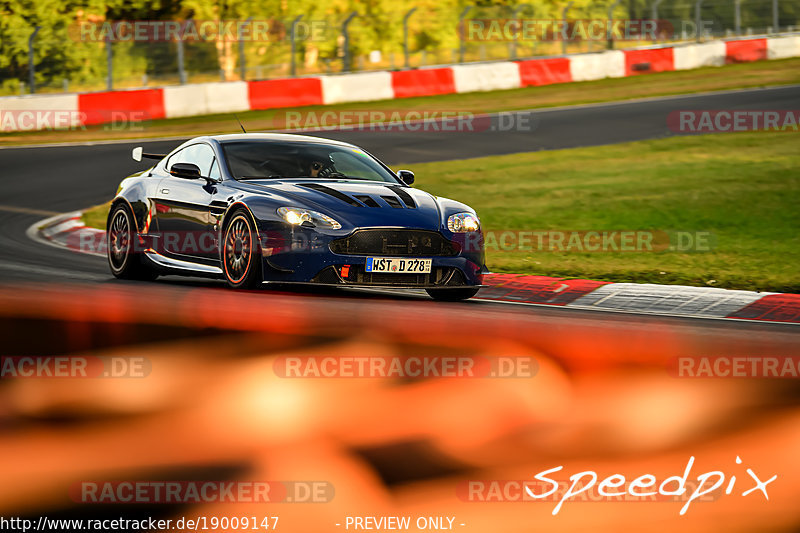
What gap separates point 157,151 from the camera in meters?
22.1

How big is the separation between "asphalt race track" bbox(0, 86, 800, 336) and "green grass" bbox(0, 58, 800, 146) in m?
1.59

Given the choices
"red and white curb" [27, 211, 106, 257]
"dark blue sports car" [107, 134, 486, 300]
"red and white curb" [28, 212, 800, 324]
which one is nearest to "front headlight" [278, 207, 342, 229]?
"dark blue sports car" [107, 134, 486, 300]

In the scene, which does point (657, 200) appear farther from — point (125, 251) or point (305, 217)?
point (305, 217)

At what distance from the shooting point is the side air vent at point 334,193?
30.7 feet

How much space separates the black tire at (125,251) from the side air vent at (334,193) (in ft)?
6.64

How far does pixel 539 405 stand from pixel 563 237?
728 centimetres

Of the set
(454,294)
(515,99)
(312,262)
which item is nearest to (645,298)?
(454,294)

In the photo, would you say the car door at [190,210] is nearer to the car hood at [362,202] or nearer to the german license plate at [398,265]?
the car hood at [362,202]

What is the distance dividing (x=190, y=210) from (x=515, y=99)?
21.1 metres

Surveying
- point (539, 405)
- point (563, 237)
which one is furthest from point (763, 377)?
point (563, 237)

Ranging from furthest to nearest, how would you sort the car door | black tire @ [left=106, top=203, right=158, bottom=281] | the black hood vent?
black tire @ [left=106, top=203, right=158, bottom=281] → the car door → the black hood vent

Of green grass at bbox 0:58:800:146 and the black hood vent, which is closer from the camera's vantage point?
the black hood vent

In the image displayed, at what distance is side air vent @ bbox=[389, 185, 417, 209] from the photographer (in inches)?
378

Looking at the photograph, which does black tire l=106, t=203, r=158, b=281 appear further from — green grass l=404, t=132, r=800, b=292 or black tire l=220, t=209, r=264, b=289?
green grass l=404, t=132, r=800, b=292
